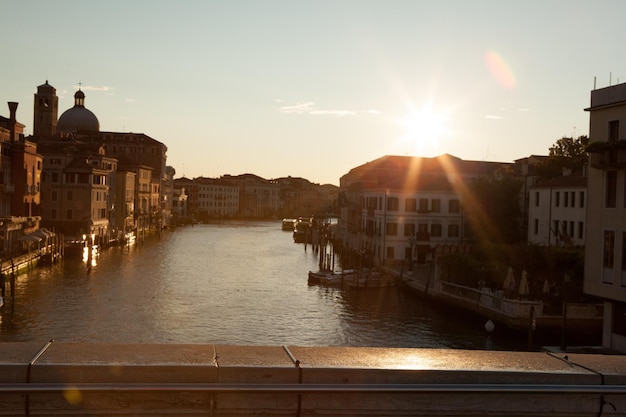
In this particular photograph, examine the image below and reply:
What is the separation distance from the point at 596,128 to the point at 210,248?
45.8 metres

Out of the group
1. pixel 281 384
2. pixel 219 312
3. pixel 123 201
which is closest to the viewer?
pixel 281 384

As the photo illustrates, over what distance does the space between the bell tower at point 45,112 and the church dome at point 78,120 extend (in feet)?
17.1

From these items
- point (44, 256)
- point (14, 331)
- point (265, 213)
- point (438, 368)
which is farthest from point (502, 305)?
point (265, 213)

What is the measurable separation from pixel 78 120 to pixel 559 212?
6513 centimetres

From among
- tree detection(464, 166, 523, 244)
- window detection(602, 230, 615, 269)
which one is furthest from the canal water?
tree detection(464, 166, 523, 244)

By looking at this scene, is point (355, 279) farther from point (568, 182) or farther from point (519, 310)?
point (519, 310)

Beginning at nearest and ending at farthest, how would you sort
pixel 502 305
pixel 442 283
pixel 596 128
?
pixel 596 128 → pixel 502 305 → pixel 442 283

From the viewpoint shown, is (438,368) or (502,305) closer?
(438,368)

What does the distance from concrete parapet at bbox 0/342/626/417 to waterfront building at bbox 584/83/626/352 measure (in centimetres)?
1439

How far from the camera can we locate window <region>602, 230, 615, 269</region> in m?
17.2

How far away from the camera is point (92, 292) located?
3092 centimetres

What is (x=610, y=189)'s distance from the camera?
17438mm

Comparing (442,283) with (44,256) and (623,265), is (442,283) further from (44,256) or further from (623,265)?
(44,256)

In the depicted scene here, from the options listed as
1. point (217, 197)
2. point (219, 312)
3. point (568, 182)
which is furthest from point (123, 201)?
point (217, 197)
